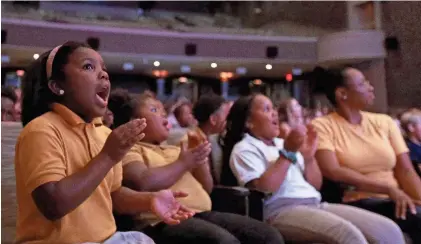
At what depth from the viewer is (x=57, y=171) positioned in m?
1.00

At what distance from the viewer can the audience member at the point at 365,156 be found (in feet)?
6.26

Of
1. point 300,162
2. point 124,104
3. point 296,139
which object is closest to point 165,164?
point 124,104

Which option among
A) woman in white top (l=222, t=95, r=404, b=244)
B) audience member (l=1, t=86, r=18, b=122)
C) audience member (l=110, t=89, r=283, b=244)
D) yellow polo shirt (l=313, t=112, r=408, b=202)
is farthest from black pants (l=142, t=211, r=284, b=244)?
audience member (l=1, t=86, r=18, b=122)

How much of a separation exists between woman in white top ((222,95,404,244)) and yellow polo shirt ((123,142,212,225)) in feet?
0.64

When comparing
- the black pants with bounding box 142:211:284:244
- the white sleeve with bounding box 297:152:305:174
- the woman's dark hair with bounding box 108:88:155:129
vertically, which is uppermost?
the woman's dark hair with bounding box 108:88:155:129

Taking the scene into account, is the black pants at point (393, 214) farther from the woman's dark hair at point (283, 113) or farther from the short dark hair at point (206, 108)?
the woman's dark hair at point (283, 113)

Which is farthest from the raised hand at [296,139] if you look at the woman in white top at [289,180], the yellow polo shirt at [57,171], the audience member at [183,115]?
the audience member at [183,115]

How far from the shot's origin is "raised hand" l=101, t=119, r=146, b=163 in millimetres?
1011

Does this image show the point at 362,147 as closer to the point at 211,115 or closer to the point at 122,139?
the point at 211,115

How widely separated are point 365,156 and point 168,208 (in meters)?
1.11

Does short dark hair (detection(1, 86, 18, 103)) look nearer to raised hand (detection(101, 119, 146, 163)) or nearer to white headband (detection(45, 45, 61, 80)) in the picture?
white headband (detection(45, 45, 61, 80))

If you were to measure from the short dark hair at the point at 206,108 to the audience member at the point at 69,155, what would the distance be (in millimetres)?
1216

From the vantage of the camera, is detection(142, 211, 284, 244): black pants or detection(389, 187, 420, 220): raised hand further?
detection(389, 187, 420, 220): raised hand

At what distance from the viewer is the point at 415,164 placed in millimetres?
2217
